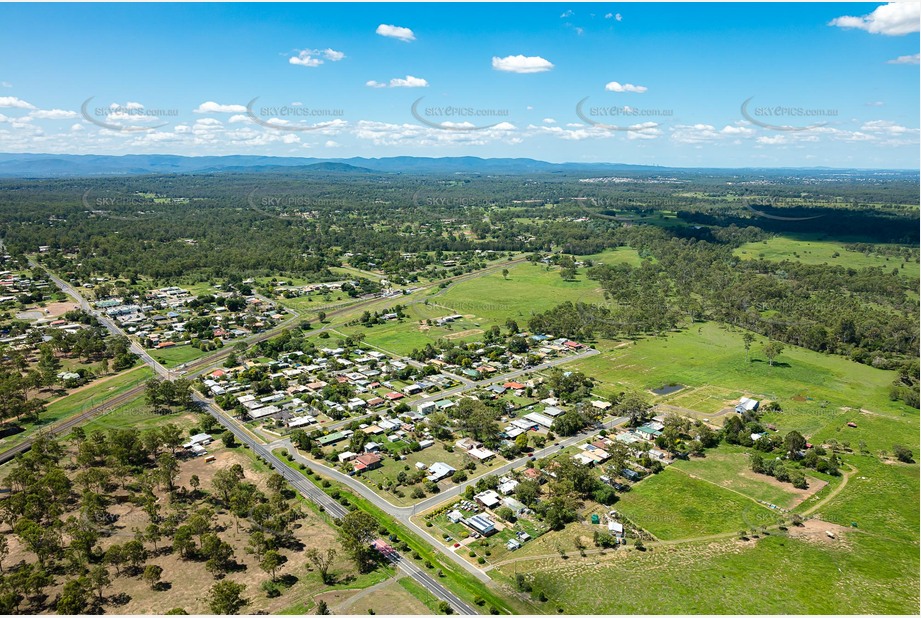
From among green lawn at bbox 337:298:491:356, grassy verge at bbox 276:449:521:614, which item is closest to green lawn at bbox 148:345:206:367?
green lawn at bbox 337:298:491:356

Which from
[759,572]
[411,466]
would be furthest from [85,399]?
[759,572]

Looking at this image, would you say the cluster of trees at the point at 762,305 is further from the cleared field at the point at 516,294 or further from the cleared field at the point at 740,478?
the cleared field at the point at 740,478

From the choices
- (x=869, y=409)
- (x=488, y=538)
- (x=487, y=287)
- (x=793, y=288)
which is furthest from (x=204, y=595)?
(x=793, y=288)

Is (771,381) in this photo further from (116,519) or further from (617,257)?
(617,257)

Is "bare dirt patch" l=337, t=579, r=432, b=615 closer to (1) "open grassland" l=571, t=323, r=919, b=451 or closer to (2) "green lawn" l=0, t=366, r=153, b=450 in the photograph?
(1) "open grassland" l=571, t=323, r=919, b=451

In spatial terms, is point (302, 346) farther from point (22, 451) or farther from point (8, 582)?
point (8, 582)
